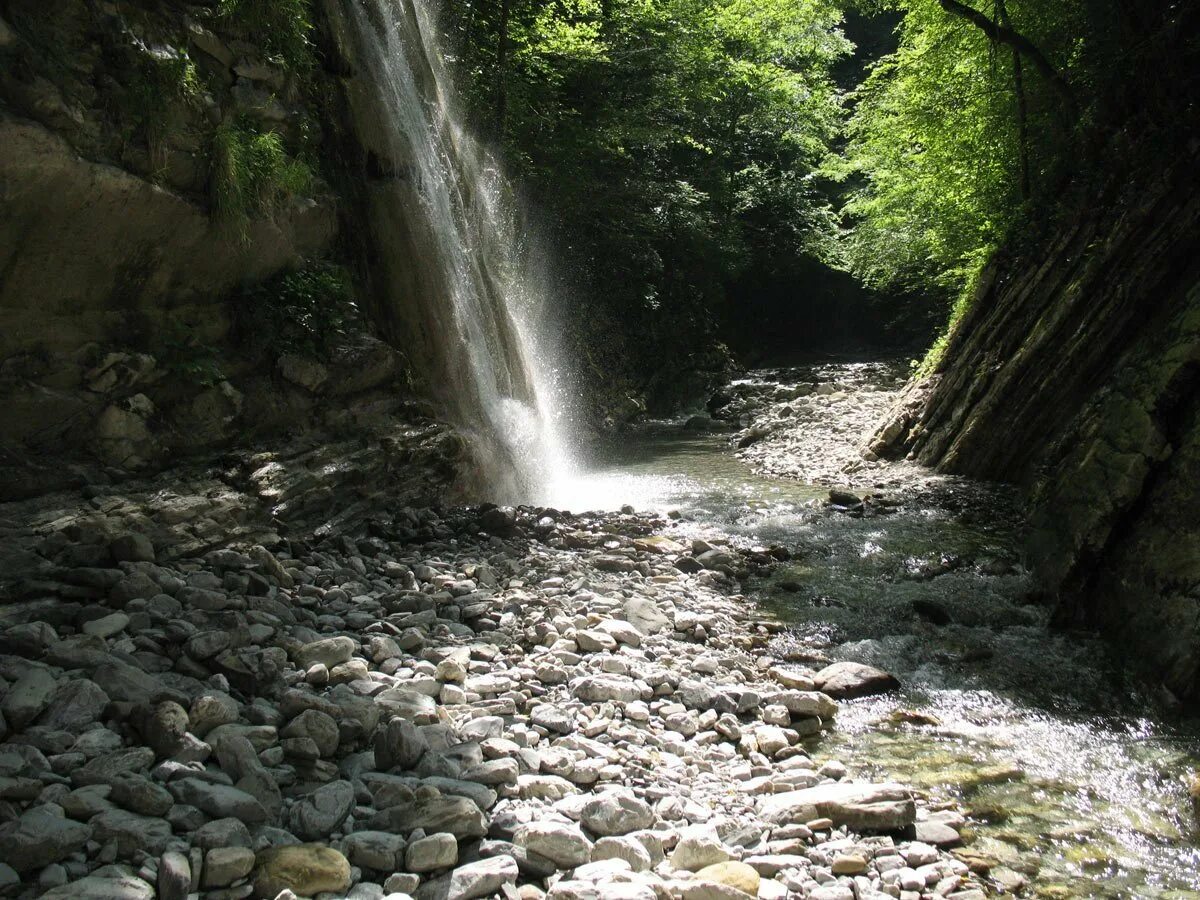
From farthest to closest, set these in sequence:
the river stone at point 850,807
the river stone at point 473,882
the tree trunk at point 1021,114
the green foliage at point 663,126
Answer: the green foliage at point 663,126, the tree trunk at point 1021,114, the river stone at point 850,807, the river stone at point 473,882

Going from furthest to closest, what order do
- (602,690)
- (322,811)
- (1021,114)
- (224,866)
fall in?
(1021,114), (602,690), (322,811), (224,866)

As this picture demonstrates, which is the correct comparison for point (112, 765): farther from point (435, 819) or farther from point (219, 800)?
point (435, 819)

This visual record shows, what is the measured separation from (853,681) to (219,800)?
4.12m

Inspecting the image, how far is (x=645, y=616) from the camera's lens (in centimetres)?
652

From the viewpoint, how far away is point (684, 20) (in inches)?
948

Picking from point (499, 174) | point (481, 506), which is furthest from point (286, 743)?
point (499, 174)

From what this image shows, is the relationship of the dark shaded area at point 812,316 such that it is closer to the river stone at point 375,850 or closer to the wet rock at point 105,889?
the river stone at point 375,850

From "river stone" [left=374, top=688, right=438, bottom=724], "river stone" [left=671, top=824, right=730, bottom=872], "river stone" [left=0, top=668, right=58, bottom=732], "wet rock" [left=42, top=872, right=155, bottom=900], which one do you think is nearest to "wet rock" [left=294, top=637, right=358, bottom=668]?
"river stone" [left=374, top=688, right=438, bottom=724]

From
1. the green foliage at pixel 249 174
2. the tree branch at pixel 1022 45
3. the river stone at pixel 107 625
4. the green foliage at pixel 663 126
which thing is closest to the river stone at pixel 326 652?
the river stone at pixel 107 625

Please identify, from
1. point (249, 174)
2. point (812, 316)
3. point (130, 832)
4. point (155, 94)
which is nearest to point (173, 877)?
point (130, 832)

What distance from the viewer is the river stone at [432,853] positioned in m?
3.12

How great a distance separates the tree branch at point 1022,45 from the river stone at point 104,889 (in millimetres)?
14994

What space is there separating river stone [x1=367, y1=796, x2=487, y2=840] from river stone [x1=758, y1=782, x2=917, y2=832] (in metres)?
1.48

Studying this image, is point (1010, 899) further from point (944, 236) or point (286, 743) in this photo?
point (944, 236)
